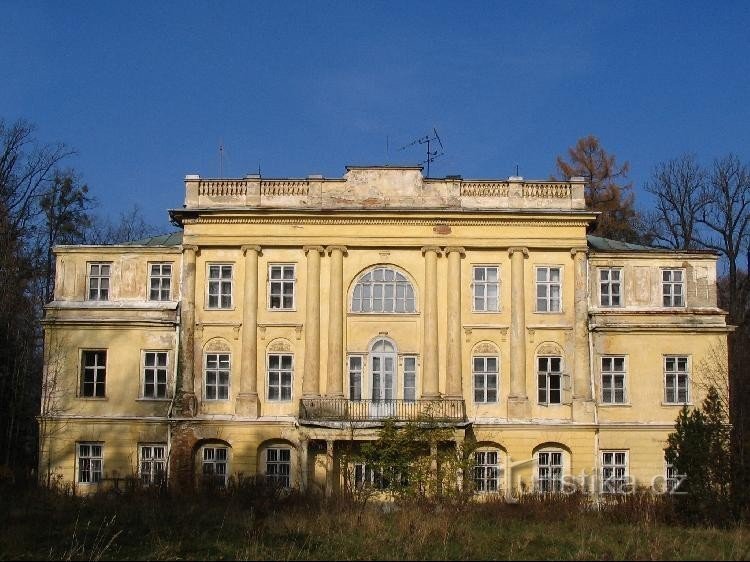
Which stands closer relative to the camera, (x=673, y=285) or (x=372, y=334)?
(x=372, y=334)

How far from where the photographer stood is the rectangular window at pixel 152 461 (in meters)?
30.4

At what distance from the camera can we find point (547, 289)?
3139 cm

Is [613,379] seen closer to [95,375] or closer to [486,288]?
[486,288]

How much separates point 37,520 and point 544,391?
15786 millimetres

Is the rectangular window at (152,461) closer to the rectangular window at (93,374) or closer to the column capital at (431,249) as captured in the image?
the rectangular window at (93,374)

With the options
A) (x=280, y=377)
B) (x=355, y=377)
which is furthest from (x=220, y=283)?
(x=355, y=377)

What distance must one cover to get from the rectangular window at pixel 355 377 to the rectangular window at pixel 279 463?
2613 mm

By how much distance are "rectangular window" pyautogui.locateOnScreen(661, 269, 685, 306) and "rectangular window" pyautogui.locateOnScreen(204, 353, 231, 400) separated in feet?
45.2

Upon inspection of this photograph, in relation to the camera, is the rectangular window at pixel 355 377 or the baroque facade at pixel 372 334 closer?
the baroque facade at pixel 372 334

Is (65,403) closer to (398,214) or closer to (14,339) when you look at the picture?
(14,339)

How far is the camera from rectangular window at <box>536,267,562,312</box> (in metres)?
31.3

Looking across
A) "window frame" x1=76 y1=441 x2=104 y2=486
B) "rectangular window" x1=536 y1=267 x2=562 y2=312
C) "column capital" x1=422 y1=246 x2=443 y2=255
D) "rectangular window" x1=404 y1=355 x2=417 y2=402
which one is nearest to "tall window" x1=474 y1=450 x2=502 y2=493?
"rectangular window" x1=404 y1=355 x2=417 y2=402

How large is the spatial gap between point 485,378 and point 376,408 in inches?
139

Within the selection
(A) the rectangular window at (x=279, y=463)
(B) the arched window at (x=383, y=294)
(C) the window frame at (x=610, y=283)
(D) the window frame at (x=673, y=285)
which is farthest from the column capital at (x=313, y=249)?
(D) the window frame at (x=673, y=285)
